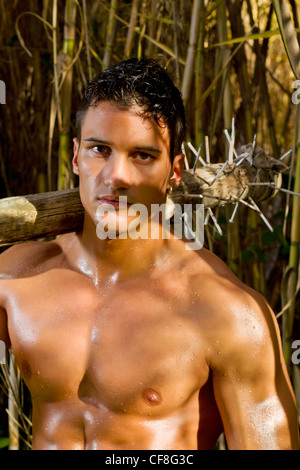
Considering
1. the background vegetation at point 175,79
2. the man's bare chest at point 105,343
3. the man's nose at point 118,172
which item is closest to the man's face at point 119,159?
the man's nose at point 118,172

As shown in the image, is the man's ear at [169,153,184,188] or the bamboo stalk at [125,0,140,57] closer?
the man's ear at [169,153,184,188]

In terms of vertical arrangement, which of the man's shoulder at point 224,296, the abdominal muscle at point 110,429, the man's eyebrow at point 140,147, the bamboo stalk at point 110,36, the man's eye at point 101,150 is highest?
the bamboo stalk at point 110,36

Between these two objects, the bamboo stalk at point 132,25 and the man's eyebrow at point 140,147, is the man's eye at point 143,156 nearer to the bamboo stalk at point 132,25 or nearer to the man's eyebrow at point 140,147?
the man's eyebrow at point 140,147

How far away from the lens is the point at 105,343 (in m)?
1.16

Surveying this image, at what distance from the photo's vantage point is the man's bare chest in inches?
44.6

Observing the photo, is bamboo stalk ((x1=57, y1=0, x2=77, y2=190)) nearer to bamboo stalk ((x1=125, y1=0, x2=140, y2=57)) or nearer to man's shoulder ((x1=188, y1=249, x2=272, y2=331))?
bamboo stalk ((x1=125, y1=0, x2=140, y2=57))

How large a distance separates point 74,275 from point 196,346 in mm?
265

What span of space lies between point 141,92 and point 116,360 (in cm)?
45

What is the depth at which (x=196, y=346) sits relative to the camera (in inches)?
44.8

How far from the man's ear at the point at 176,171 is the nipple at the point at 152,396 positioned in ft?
1.22

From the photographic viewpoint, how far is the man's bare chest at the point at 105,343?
1134mm

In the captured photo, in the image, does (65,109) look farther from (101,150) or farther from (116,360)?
(116,360)

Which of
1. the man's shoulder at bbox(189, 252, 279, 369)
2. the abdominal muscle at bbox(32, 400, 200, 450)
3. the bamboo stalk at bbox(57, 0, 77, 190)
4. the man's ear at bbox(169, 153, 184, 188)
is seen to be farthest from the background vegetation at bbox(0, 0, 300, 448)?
the abdominal muscle at bbox(32, 400, 200, 450)
